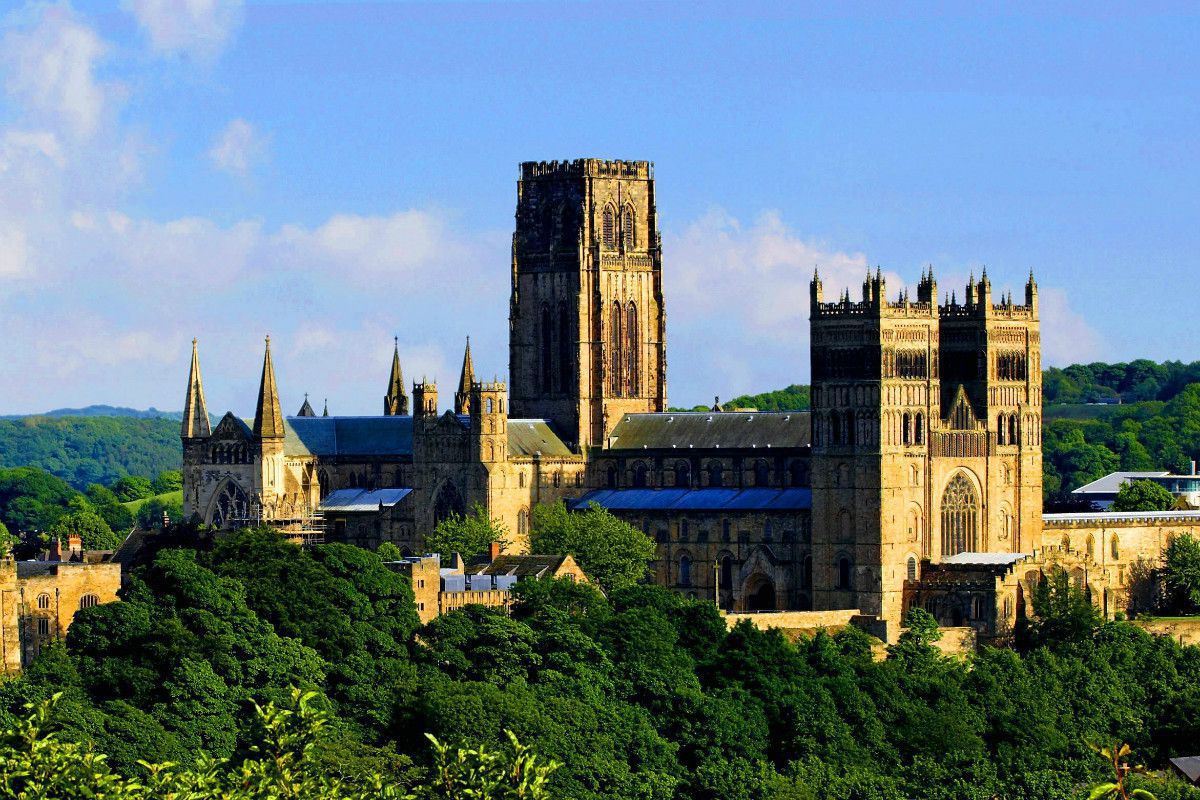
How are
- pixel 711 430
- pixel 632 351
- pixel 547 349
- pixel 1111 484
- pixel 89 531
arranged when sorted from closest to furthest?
1. pixel 711 430
2. pixel 547 349
3. pixel 632 351
4. pixel 89 531
5. pixel 1111 484

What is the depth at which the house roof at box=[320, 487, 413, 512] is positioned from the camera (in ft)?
504

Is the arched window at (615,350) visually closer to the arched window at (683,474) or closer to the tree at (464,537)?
the arched window at (683,474)

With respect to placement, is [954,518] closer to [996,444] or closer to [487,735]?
[996,444]

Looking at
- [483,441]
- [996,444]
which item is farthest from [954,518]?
[483,441]

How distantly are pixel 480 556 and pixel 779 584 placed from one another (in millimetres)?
13116

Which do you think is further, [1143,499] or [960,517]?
[1143,499]

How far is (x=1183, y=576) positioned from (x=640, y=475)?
85.8ft

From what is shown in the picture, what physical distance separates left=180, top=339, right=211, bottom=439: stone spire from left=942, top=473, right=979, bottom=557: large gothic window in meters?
40.4

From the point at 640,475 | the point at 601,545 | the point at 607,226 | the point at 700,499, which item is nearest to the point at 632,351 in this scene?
the point at 607,226

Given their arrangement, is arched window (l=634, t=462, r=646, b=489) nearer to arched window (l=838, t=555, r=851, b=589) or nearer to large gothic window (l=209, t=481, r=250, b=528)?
arched window (l=838, t=555, r=851, b=589)

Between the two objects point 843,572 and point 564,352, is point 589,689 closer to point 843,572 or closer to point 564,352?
point 843,572

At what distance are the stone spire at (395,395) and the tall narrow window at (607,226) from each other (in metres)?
17.0

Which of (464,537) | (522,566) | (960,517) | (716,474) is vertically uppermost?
(716,474)

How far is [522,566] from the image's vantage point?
440ft
